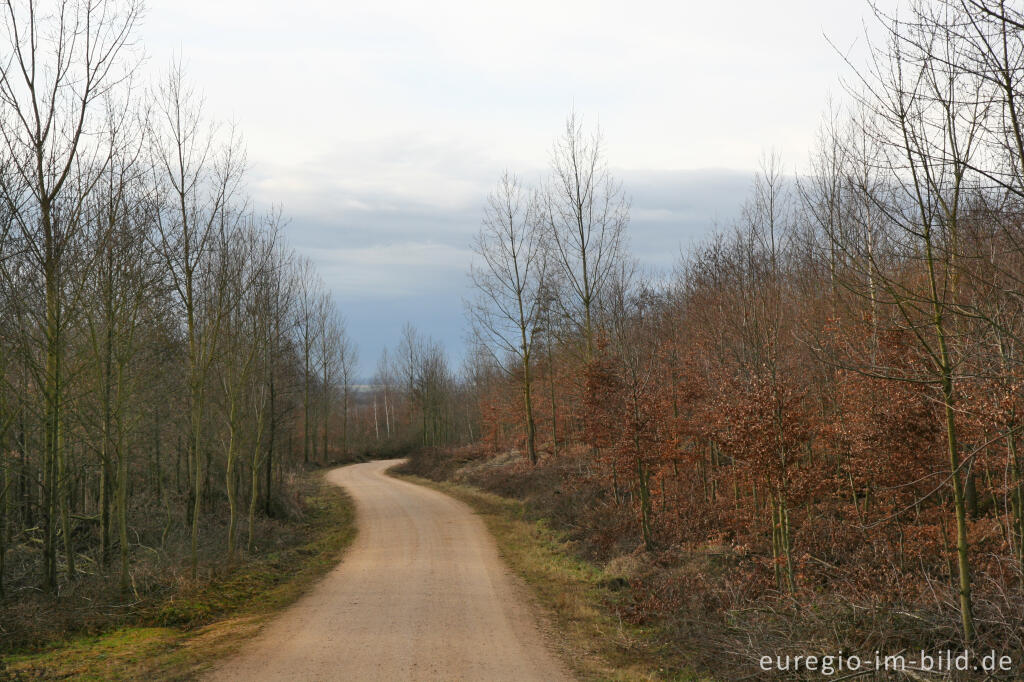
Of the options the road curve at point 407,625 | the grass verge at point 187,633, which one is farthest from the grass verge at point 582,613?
the grass verge at point 187,633

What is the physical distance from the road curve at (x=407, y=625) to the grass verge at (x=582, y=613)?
41 centimetres

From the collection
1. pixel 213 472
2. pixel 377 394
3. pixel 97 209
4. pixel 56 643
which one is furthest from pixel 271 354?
pixel 377 394

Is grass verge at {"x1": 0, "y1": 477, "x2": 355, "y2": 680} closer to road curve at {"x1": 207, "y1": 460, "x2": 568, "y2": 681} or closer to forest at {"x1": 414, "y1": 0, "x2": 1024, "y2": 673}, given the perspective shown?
road curve at {"x1": 207, "y1": 460, "x2": 568, "y2": 681}

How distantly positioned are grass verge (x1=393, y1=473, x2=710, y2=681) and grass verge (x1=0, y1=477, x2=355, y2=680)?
14.8 ft

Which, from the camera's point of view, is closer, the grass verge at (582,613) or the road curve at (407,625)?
the road curve at (407,625)

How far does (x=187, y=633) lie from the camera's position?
31.4 feet

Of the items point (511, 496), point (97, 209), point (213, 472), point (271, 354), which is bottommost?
point (511, 496)

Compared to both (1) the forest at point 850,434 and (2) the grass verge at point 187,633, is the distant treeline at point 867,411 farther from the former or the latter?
(2) the grass verge at point 187,633

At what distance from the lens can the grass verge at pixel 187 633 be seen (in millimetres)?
7715

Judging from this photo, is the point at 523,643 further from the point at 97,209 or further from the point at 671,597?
Result: the point at 97,209

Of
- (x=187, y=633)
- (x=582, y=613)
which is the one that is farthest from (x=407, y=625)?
(x=187, y=633)

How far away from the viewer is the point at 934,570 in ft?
37.8

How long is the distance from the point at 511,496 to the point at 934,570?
53.3 feet

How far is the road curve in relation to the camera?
7.76 metres
